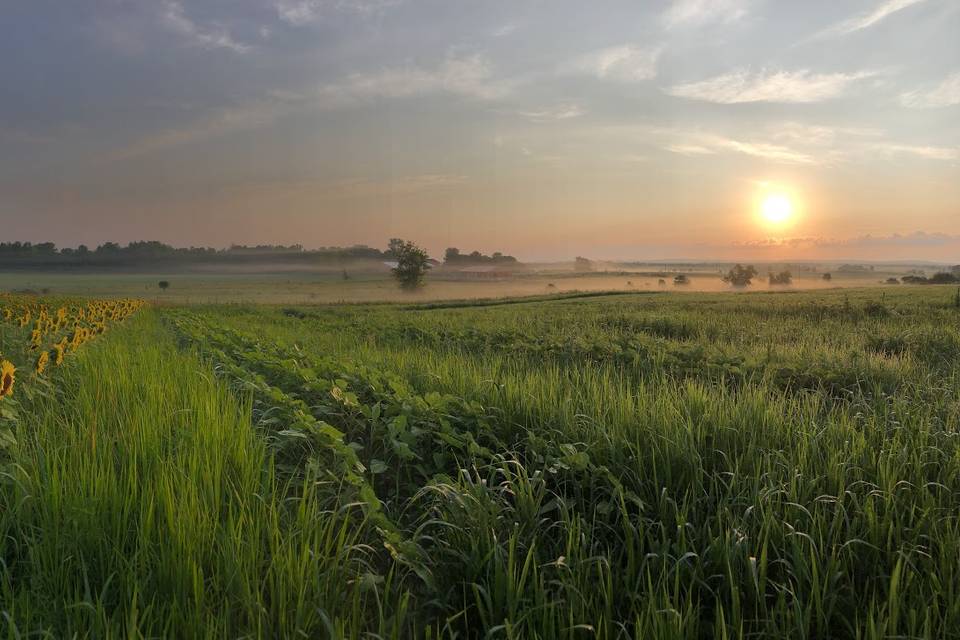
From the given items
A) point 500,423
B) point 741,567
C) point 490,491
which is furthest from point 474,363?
point 741,567

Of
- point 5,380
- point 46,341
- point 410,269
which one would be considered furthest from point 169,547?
point 410,269

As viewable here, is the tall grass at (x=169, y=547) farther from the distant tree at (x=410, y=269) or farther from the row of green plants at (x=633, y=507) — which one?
the distant tree at (x=410, y=269)

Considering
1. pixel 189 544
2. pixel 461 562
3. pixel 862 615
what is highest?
pixel 189 544

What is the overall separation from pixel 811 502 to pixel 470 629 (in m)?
2.19

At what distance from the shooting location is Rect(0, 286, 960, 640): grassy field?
8.00 feet

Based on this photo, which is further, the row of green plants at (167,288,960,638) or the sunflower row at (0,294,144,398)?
the sunflower row at (0,294,144,398)

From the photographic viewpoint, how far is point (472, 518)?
2951 millimetres

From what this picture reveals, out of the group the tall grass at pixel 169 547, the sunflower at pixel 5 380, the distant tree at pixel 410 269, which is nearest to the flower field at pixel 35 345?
the sunflower at pixel 5 380

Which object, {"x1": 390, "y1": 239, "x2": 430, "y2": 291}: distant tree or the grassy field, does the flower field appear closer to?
the grassy field

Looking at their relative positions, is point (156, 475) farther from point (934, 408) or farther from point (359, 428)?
point (934, 408)

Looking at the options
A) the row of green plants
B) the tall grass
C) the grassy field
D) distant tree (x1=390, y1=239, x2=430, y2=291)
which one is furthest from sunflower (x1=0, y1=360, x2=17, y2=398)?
distant tree (x1=390, y1=239, x2=430, y2=291)

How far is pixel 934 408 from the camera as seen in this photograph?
18.8ft

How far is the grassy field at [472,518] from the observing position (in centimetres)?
244

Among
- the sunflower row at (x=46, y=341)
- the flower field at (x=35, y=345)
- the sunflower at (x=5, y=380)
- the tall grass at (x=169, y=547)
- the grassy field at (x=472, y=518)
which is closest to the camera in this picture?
the tall grass at (x=169, y=547)
